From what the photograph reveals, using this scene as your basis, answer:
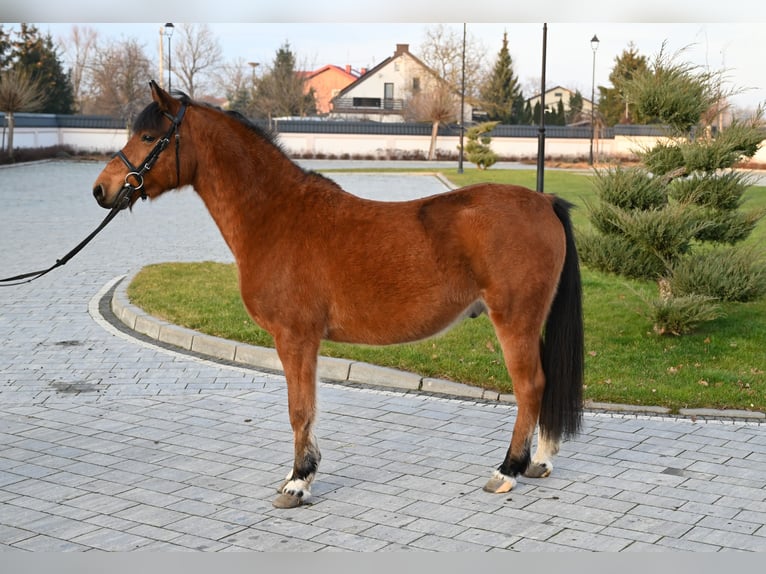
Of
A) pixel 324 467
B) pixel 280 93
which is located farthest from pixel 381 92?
pixel 324 467

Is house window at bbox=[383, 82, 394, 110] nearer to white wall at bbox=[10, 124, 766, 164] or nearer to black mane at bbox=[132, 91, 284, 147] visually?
white wall at bbox=[10, 124, 766, 164]

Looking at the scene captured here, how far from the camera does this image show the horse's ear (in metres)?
5.20

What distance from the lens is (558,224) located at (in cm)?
553

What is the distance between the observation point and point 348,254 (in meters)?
5.40

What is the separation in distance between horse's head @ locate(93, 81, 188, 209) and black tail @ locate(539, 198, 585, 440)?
2392 millimetres

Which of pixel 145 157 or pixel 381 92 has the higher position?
pixel 381 92

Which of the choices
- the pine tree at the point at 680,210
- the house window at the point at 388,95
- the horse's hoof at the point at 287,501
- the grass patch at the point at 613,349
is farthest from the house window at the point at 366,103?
the horse's hoof at the point at 287,501

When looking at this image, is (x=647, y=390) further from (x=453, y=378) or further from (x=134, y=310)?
(x=134, y=310)

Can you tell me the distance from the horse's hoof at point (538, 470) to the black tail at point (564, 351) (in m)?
0.20

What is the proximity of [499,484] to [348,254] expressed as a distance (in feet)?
5.50

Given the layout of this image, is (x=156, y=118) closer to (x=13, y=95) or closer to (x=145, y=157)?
(x=145, y=157)

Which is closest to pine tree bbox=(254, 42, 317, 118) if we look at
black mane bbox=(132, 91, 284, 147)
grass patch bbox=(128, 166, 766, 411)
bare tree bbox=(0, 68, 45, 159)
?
bare tree bbox=(0, 68, 45, 159)

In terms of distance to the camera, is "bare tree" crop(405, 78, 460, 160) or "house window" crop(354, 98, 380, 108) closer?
"bare tree" crop(405, 78, 460, 160)

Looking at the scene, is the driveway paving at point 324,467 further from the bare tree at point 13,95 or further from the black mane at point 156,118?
the bare tree at point 13,95
